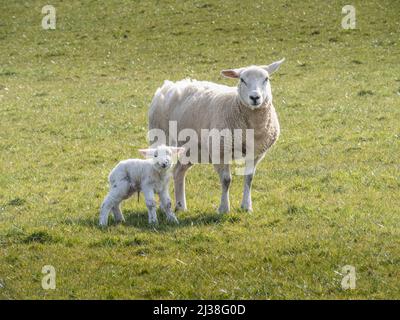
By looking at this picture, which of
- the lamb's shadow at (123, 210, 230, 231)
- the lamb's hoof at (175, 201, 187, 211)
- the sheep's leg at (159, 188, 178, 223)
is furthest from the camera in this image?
the lamb's hoof at (175, 201, 187, 211)

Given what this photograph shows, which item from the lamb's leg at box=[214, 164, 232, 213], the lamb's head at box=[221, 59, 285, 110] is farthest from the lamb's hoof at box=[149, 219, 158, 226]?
the lamb's head at box=[221, 59, 285, 110]

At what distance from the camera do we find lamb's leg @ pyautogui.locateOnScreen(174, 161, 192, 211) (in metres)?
13.3

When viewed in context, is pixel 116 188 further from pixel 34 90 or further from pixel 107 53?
pixel 107 53

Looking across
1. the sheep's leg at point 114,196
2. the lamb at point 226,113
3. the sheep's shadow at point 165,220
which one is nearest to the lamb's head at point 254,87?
the lamb at point 226,113

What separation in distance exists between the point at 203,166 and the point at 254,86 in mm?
4895

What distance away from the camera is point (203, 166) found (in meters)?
16.8

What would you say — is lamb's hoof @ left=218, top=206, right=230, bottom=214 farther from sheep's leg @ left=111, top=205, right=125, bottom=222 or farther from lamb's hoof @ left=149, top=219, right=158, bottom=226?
sheep's leg @ left=111, top=205, right=125, bottom=222

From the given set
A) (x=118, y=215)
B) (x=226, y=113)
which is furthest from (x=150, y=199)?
(x=226, y=113)

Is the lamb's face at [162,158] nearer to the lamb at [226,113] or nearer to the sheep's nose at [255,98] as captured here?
the lamb at [226,113]

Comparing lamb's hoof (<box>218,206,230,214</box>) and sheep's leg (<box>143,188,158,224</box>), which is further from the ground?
sheep's leg (<box>143,188,158,224</box>)

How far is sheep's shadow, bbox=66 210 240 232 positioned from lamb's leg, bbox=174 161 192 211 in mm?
529

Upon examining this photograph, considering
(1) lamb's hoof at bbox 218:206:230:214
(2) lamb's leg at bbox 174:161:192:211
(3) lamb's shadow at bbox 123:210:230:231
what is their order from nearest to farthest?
(3) lamb's shadow at bbox 123:210:230:231, (1) lamb's hoof at bbox 218:206:230:214, (2) lamb's leg at bbox 174:161:192:211

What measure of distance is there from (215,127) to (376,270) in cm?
426

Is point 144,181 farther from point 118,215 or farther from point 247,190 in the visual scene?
point 247,190
